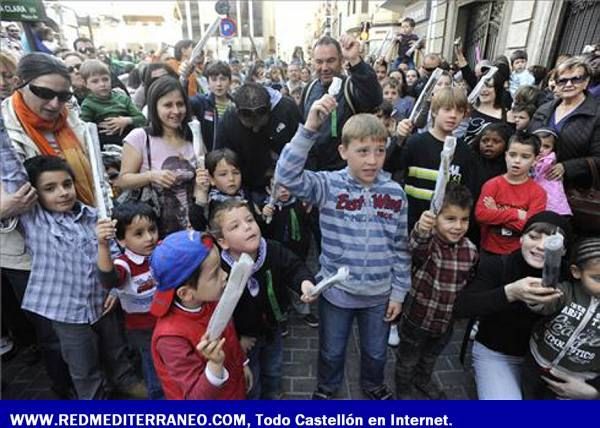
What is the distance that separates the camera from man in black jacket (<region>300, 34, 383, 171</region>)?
117 inches

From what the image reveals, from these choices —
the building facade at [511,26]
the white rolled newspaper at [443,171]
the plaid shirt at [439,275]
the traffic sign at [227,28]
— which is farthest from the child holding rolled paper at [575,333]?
the traffic sign at [227,28]

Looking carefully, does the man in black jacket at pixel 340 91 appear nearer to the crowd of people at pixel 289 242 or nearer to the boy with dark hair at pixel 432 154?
the crowd of people at pixel 289 242

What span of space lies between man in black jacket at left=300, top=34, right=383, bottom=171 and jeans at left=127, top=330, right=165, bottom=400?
76.2 inches

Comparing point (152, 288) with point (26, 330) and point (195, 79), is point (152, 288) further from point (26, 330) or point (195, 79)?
point (195, 79)

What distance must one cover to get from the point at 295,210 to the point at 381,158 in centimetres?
110

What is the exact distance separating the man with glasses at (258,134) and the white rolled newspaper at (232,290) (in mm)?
1881

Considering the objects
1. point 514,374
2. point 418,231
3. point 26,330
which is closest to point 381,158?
point 418,231

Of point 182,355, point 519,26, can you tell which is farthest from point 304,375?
point 519,26

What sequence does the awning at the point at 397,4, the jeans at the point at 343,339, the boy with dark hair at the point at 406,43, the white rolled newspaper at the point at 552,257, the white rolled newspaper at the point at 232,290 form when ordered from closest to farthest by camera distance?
1. the white rolled newspaper at the point at 232,290
2. the white rolled newspaper at the point at 552,257
3. the jeans at the point at 343,339
4. the boy with dark hair at the point at 406,43
5. the awning at the point at 397,4

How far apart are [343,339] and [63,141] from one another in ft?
7.42

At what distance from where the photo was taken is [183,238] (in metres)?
1.60

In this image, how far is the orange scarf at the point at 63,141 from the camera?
7.53 feet

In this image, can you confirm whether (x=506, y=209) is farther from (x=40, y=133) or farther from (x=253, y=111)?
(x=40, y=133)

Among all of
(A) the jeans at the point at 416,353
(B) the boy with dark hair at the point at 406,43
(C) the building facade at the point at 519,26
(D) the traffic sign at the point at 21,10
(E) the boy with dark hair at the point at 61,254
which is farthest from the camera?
(B) the boy with dark hair at the point at 406,43
